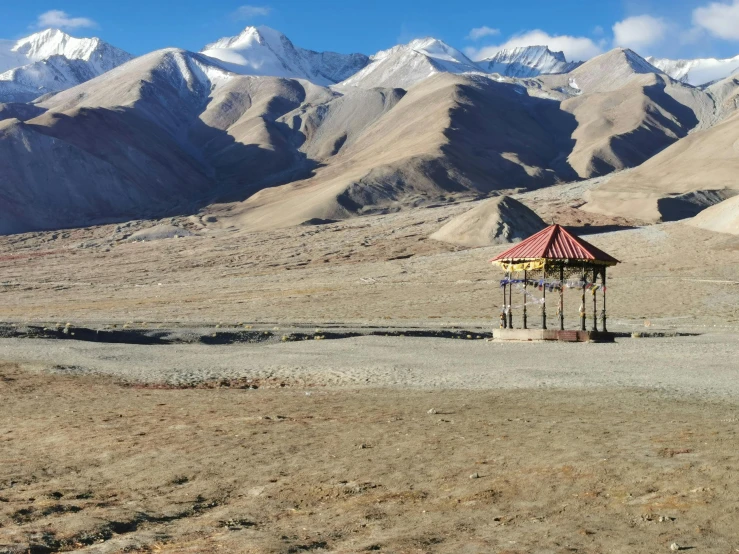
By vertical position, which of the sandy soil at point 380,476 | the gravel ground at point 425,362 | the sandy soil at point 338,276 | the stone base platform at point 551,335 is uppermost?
the sandy soil at point 338,276

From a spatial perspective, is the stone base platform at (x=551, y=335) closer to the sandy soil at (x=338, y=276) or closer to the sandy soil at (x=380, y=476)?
the sandy soil at (x=338, y=276)

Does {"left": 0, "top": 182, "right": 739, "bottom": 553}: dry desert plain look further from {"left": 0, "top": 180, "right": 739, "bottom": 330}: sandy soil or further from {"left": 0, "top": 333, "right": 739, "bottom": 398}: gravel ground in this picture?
{"left": 0, "top": 180, "right": 739, "bottom": 330}: sandy soil

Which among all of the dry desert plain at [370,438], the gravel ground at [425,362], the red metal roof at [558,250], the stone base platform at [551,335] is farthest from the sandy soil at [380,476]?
the red metal roof at [558,250]

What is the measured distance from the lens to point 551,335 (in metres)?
27.2

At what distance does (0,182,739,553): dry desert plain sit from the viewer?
305 inches

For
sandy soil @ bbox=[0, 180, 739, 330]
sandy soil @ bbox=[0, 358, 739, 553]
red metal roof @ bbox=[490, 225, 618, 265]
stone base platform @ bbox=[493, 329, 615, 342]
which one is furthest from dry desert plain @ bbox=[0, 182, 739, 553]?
red metal roof @ bbox=[490, 225, 618, 265]

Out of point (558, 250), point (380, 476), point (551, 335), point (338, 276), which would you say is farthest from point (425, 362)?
point (338, 276)

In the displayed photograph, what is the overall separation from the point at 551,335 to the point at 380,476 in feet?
60.1

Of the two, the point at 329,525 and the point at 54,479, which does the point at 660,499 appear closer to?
the point at 329,525

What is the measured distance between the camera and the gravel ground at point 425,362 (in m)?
17.4

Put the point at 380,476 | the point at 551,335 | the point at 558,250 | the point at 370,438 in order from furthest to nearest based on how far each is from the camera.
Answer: the point at 551,335 < the point at 558,250 < the point at 370,438 < the point at 380,476

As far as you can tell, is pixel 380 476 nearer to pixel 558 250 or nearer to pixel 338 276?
pixel 558 250

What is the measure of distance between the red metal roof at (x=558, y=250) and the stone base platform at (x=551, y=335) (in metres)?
2.22

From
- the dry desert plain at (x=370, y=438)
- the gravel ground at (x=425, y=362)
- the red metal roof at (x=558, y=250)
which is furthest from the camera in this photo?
the red metal roof at (x=558, y=250)
